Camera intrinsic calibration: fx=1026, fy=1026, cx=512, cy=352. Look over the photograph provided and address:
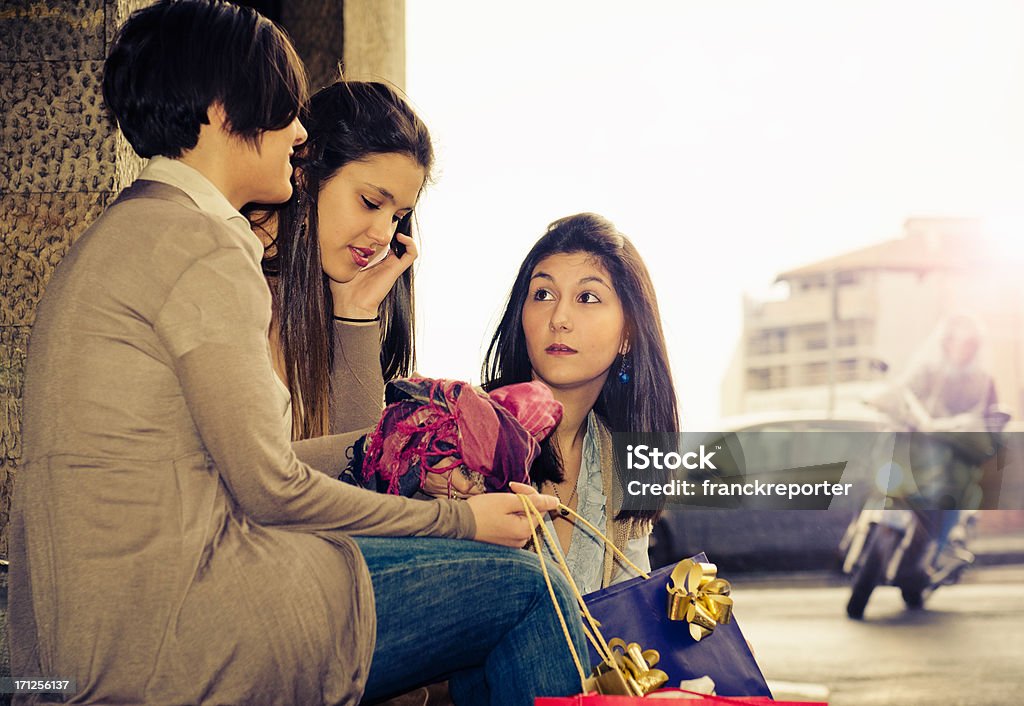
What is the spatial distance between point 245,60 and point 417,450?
2.19 ft

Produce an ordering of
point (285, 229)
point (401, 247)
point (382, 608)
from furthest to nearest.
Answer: point (401, 247) < point (285, 229) < point (382, 608)

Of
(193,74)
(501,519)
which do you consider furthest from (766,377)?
(193,74)

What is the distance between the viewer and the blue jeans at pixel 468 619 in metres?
Answer: 1.44

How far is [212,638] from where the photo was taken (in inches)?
51.8

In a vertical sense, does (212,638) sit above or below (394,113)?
below

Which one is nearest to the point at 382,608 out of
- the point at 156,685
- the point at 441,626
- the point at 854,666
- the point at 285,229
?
the point at 441,626

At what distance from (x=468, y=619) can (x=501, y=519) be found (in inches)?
6.1

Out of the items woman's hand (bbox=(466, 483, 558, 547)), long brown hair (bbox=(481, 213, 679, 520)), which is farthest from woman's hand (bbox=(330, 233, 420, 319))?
woman's hand (bbox=(466, 483, 558, 547))

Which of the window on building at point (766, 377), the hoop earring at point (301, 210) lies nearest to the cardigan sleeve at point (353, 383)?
the hoop earring at point (301, 210)

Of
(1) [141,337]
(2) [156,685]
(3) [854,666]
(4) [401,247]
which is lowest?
(3) [854,666]

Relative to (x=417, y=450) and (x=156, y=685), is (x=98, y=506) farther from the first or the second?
(x=417, y=450)

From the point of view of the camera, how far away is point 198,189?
1.48 m

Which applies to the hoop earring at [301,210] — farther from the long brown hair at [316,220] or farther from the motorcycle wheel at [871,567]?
the motorcycle wheel at [871,567]

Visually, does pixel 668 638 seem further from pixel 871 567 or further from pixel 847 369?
pixel 847 369
